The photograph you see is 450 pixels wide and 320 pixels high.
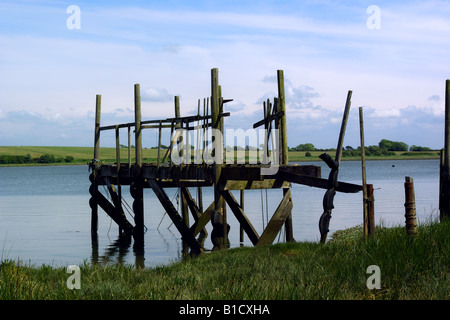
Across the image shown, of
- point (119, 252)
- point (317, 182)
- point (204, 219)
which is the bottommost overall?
point (119, 252)

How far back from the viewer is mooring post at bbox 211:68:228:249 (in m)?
14.4

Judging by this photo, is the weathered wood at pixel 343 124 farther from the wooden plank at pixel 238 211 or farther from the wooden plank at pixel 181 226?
the wooden plank at pixel 181 226

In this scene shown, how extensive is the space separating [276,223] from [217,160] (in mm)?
2264

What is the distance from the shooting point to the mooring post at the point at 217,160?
1436 centimetres

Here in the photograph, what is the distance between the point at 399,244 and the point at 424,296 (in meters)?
2.32

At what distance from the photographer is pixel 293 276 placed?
812cm

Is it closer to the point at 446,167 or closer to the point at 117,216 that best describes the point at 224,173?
the point at 446,167

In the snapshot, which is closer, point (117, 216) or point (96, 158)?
point (117, 216)

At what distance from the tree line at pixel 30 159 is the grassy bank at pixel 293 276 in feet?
435

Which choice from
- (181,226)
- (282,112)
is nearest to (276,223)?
(282,112)

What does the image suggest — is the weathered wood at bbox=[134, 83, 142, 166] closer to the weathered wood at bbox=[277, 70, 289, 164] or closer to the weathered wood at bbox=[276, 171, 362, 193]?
the weathered wood at bbox=[277, 70, 289, 164]

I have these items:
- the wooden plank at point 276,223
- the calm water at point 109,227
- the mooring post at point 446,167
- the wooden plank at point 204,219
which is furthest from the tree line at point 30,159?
the mooring post at point 446,167
